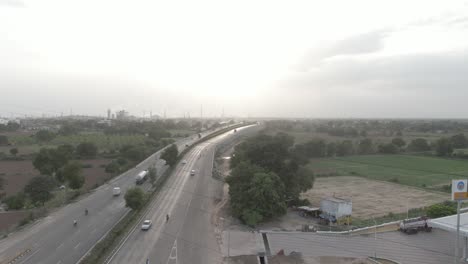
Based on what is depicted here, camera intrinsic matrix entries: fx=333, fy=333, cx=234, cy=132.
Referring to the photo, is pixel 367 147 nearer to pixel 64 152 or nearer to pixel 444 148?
pixel 444 148

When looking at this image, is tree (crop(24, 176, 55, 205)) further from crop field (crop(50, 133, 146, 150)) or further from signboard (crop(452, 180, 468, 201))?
crop field (crop(50, 133, 146, 150))

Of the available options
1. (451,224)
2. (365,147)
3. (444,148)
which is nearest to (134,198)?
(451,224)

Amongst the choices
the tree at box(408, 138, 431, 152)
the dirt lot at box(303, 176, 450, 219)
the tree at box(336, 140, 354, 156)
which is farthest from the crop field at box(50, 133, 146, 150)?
the tree at box(408, 138, 431, 152)

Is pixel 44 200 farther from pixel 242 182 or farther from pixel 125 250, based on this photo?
pixel 242 182

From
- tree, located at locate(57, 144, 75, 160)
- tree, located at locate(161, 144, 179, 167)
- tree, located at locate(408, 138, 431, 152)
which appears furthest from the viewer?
tree, located at locate(408, 138, 431, 152)

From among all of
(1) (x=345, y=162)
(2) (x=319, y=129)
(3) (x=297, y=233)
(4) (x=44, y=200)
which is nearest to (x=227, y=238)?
(3) (x=297, y=233)

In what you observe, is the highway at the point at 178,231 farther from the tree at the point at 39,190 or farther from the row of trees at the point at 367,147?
the row of trees at the point at 367,147
